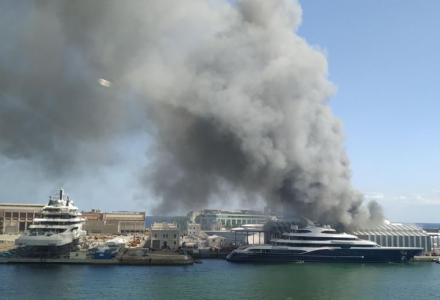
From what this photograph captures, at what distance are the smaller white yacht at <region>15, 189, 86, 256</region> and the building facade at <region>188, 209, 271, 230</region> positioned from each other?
196ft

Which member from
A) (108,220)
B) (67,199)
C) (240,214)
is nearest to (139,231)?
(108,220)

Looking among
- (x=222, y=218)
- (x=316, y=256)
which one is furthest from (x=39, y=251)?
(x=222, y=218)

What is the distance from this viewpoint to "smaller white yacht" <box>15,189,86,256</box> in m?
53.8

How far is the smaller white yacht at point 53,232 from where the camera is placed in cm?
5384

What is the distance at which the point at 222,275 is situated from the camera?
4662 centimetres

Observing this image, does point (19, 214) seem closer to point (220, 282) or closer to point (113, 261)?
point (113, 261)

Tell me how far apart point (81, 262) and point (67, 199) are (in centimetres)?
1365

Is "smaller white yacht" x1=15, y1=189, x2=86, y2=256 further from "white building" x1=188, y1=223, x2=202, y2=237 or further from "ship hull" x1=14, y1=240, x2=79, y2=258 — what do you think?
"white building" x1=188, y1=223, x2=202, y2=237

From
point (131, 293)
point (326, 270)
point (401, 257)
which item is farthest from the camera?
point (401, 257)

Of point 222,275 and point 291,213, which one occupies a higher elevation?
point 291,213

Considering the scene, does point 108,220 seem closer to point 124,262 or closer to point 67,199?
point 67,199

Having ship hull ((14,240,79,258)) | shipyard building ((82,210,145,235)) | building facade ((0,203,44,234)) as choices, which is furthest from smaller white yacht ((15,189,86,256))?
shipyard building ((82,210,145,235))

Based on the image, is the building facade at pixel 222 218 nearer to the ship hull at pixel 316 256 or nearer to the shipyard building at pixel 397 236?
the shipyard building at pixel 397 236

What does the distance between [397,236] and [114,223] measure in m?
46.7
